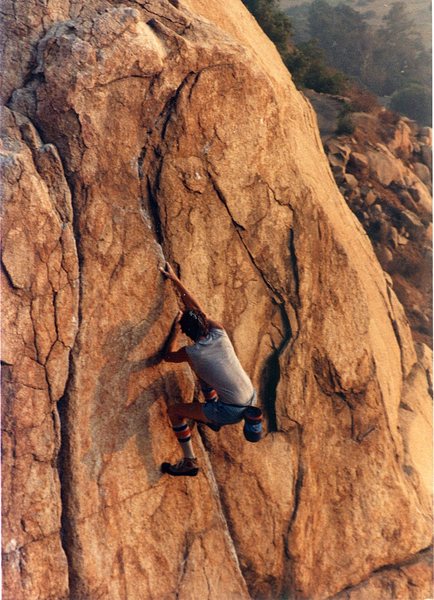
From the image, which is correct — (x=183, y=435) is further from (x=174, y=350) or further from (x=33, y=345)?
(x=33, y=345)

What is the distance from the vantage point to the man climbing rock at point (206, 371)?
4945 mm

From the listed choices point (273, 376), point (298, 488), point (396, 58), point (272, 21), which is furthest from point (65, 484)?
point (396, 58)

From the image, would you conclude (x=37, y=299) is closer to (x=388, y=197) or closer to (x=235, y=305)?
(x=235, y=305)

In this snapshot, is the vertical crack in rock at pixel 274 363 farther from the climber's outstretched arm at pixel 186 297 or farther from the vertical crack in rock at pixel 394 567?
the vertical crack in rock at pixel 394 567

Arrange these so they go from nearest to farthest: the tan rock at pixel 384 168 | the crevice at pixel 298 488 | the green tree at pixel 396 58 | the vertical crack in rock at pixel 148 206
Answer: the vertical crack in rock at pixel 148 206
the crevice at pixel 298 488
the tan rock at pixel 384 168
the green tree at pixel 396 58

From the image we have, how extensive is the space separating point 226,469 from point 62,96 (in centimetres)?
390

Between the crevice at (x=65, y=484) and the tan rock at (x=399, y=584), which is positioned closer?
the crevice at (x=65, y=484)

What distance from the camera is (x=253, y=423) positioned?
5141mm

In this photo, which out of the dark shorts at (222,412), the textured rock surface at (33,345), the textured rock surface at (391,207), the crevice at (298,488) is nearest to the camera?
the textured rock surface at (33,345)

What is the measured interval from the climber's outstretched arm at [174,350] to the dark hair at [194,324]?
18 cm

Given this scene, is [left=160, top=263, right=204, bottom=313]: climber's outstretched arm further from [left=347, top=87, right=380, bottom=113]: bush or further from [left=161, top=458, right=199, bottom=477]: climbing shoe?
[left=347, top=87, right=380, bottom=113]: bush

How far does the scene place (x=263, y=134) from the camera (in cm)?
573

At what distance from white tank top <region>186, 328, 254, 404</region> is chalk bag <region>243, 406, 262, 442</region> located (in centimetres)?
10

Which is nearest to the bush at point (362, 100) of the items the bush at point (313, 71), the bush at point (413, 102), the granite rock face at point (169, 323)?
the bush at point (313, 71)
